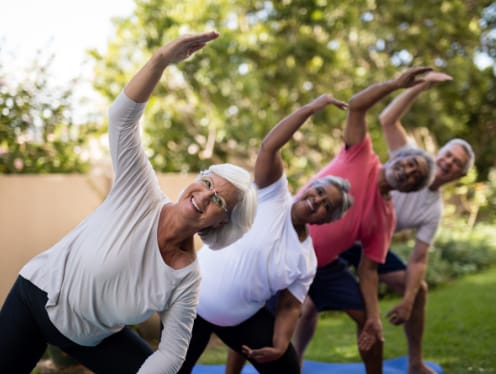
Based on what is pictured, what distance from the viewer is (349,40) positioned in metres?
11.2

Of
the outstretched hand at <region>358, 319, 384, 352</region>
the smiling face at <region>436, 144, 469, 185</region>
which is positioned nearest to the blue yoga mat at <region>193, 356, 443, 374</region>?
the outstretched hand at <region>358, 319, 384, 352</region>

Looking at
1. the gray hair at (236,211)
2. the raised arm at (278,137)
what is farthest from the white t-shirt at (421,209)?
the gray hair at (236,211)

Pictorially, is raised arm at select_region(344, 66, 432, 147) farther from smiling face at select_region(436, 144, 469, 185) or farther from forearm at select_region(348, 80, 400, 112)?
smiling face at select_region(436, 144, 469, 185)

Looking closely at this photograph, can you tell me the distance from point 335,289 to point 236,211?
5.26 feet

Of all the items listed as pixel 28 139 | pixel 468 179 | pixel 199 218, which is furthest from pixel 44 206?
pixel 468 179

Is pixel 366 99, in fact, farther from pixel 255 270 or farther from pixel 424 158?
pixel 255 270

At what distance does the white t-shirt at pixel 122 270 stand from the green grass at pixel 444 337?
2751 millimetres

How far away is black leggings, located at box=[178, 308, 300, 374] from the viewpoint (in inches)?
124

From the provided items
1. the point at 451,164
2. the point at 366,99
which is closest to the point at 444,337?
the point at 451,164

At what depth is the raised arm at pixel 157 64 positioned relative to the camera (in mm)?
2266

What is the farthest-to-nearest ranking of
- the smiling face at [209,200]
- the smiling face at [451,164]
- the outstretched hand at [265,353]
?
the smiling face at [451,164]
the outstretched hand at [265,353]
the smiling face at [209,200]

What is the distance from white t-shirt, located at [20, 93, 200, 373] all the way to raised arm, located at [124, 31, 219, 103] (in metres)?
0.04

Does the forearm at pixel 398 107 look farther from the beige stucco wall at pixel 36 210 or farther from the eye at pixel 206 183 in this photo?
the beige stucco wall at pixel 36 210

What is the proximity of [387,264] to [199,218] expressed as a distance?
239 cm
